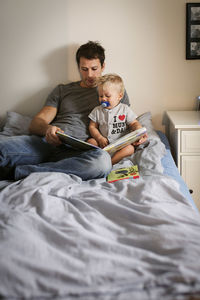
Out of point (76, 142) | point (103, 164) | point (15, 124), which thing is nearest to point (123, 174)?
point (103, 164)

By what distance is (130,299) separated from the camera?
0.65 metres

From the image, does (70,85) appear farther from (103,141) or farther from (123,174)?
(123,174)

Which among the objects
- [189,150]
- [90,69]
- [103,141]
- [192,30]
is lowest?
[189,150]

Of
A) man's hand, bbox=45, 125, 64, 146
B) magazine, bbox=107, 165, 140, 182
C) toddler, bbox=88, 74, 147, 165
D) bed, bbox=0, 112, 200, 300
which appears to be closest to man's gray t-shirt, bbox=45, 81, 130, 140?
toddler, bbox=88, 74, 147, 165

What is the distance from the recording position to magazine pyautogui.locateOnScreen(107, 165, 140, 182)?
1.36 meters

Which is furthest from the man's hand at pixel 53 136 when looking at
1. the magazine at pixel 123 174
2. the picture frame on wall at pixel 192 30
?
the picture frame on wall at pixel 192 30

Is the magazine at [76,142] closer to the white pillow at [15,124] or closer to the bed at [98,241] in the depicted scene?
the bed at [98,241]

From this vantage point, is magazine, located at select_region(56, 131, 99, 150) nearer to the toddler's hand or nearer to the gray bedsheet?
the toddler's hand

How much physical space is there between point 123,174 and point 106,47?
1.17 metres

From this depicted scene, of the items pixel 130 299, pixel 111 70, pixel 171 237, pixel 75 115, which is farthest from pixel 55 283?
pixel 111 70

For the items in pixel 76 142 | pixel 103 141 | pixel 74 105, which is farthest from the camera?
pixel 74 105

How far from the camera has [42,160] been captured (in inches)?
65.1

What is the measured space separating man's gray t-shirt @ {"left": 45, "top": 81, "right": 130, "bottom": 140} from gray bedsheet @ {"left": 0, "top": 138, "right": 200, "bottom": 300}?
79cm

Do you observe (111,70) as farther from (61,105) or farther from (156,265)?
(156,265)
